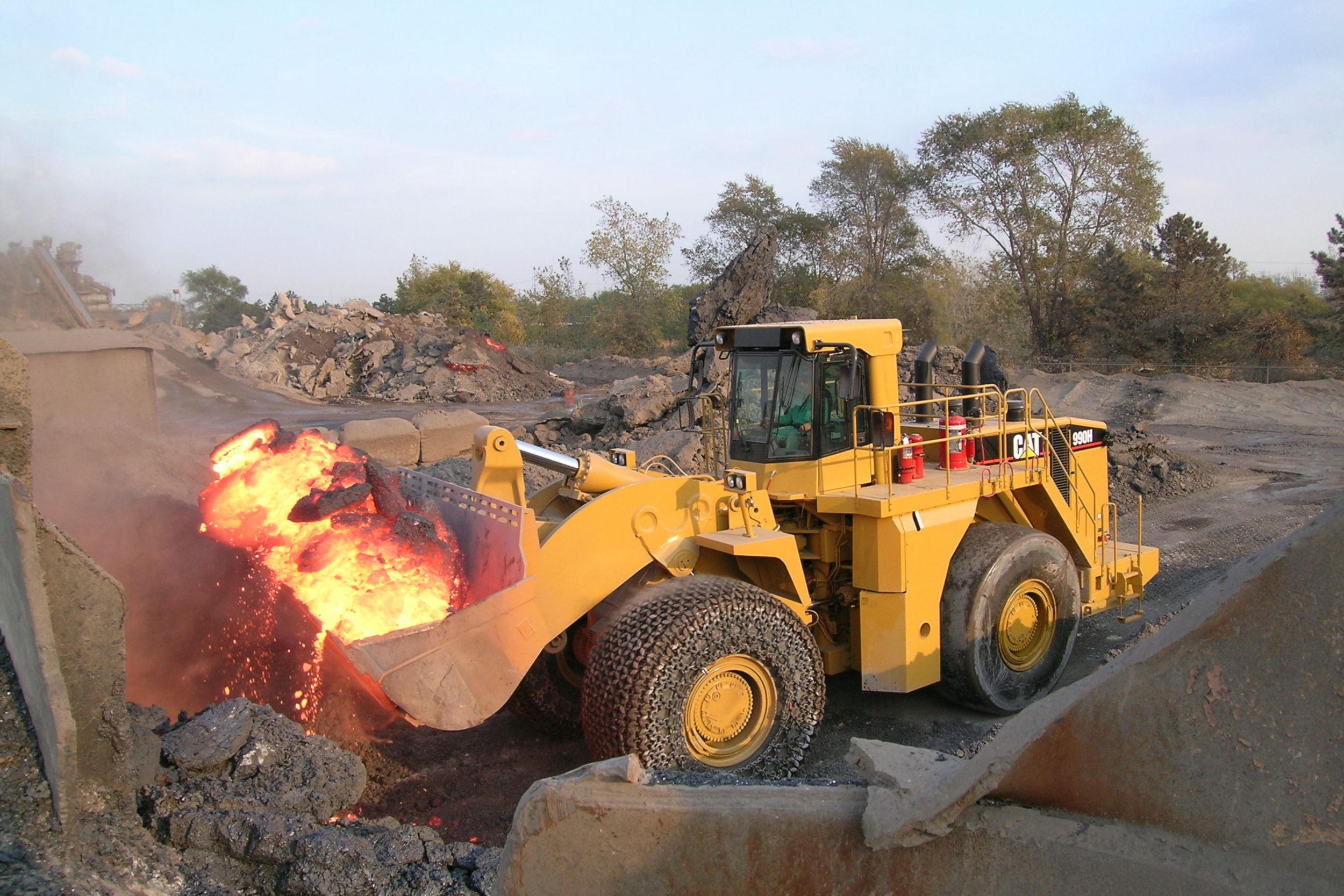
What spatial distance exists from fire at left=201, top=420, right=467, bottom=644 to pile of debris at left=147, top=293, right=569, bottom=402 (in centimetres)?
2558

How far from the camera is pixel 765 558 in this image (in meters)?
6.12

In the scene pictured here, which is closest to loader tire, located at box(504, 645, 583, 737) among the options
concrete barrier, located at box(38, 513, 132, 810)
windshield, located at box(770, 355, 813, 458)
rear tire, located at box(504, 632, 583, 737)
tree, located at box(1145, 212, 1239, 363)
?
rear tire, located at box(504, 632, 583, 737)

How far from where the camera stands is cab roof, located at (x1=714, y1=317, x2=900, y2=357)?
6.38 metres

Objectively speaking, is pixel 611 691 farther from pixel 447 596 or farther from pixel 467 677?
pixel 447 596

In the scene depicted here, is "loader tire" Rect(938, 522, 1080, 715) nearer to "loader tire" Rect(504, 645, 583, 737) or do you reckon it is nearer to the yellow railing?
the yellow railing

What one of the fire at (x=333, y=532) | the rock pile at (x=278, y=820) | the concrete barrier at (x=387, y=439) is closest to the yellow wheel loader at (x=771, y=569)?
the fire at (x=333, y=532)

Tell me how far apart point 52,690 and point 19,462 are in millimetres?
1967

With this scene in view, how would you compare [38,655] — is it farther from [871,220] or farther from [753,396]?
[871,220]

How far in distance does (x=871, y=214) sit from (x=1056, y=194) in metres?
7.88

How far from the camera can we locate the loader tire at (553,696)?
6262 millimetres

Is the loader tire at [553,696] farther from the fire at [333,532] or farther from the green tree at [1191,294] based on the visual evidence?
the green tree at [1191,294]

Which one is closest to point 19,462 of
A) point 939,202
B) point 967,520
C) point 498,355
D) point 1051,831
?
point 1051,831

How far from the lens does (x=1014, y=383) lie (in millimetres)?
26000

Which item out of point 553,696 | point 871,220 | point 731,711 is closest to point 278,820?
point 553,696
